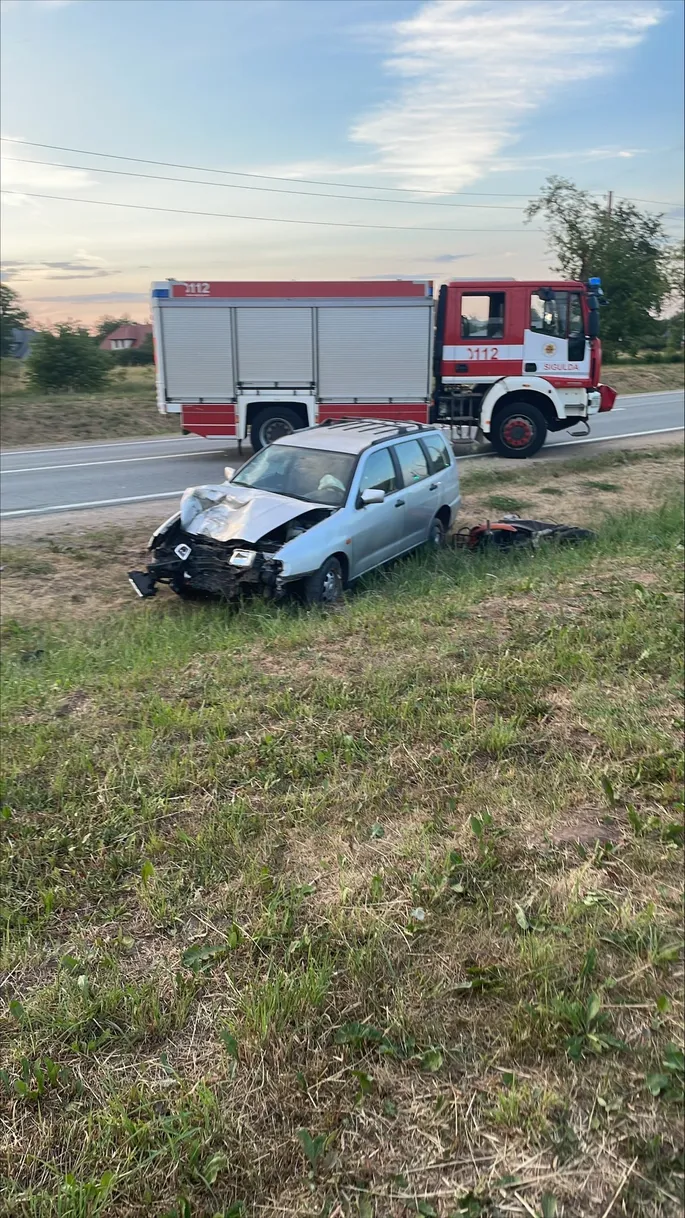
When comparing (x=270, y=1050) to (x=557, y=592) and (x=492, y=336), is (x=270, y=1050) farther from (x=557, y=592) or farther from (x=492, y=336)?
(x=492, y=336)

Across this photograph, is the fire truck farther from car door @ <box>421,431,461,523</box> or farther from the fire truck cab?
car door @ <box>421,431,461,523</box>

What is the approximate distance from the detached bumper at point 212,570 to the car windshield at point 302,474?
111 centimetres

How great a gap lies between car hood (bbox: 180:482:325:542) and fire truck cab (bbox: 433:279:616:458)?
8.96m

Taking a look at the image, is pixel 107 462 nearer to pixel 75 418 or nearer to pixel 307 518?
pixel 75 418

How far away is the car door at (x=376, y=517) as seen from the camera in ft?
26.9

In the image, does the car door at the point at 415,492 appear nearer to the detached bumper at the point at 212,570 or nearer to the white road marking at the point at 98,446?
the detached bumper at the point at 212,570

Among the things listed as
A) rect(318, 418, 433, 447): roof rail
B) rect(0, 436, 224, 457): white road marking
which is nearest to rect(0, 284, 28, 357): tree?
rect(0, 436, 224, 457): white road marking

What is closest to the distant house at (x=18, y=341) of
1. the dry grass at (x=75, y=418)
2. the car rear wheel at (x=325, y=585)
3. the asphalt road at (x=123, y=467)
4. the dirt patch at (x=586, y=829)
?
the dry grass at (x=75, y=418)

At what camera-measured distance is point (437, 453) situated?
10078mm

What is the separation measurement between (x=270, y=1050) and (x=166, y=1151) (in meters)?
0.40

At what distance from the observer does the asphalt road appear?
12.9m

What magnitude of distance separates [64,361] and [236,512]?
22290 mm

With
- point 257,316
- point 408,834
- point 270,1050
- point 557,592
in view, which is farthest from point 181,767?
point 257,316

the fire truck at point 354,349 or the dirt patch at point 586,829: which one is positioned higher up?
the fire truck at point 354,349
